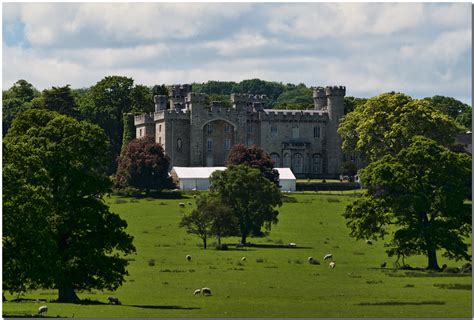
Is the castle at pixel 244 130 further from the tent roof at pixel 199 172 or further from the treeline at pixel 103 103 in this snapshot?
the tent roof at pixel 199 172

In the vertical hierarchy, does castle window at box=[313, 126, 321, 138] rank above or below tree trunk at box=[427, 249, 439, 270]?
above

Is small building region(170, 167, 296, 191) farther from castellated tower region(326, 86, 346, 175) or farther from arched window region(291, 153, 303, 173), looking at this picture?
castellated tower region(326, 86, 346, 175)

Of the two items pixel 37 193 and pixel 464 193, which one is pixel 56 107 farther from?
pixel 37 193

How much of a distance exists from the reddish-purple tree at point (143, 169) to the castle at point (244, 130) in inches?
601

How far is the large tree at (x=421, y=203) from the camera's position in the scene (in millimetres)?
68750

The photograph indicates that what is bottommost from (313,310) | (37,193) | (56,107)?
(313,310)

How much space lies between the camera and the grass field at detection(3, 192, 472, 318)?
163ft

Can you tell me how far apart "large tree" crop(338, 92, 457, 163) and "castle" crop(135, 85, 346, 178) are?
43.0 ft

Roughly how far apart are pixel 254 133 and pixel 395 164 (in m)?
62.8

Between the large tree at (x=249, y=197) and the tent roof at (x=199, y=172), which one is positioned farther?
the tent roof at (x=199, y=172)

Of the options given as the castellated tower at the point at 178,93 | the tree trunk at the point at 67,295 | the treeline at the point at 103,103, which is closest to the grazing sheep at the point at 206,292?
the tree trunk at the point at 67,295

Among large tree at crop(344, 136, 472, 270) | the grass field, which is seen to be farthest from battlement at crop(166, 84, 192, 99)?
large tree at crop(344, 136, 472, 270)

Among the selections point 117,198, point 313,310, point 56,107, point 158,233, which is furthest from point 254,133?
point 313,310

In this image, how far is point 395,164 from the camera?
234 ft
